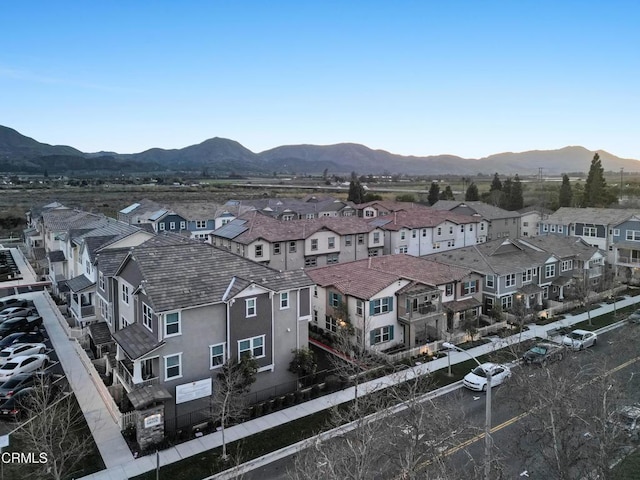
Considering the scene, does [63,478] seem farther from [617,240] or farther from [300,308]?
[617,240]

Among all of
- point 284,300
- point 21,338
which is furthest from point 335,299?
point 21,338

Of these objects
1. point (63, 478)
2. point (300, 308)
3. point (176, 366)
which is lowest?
point (63, 478)

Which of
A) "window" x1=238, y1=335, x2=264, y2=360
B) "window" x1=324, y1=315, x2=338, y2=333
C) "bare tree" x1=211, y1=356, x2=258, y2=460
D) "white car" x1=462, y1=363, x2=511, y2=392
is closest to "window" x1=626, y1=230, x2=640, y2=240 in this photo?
"white car" x1=462, y1=363, x2=511, y2=392

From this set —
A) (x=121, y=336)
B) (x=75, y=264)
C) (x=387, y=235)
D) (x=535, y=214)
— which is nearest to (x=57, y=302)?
(x=75, y=264)

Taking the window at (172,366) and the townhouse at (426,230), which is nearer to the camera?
the window at (172,366)

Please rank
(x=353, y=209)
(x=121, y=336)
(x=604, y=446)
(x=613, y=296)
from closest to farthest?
(x=604, y=446)
(x=121, y=336)
(x=613, y=296)
(x=353, y=209)

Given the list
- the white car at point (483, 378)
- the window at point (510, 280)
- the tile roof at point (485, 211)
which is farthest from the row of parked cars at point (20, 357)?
the tile roof at point (485, 211)

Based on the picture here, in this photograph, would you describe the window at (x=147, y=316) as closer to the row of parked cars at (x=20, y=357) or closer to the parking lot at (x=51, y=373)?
the row of parked cars at (x=20, y=357)
